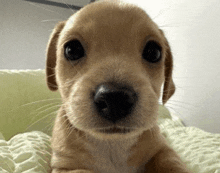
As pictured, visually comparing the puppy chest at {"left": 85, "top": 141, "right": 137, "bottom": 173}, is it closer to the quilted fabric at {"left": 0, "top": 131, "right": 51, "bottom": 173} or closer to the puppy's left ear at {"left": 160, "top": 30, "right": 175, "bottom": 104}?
the quilted fabric at {"left": 0, "top": 131, "right": 51, "bottom": 173}

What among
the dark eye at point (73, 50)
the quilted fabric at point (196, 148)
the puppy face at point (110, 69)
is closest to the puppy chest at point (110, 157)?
the puppy face at point (110, 69)

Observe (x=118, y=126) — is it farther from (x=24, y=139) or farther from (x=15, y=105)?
(x=15, y=105)

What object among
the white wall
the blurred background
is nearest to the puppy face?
the blurred background

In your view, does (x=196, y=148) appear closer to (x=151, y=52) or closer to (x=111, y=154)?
(x=111, y=154)

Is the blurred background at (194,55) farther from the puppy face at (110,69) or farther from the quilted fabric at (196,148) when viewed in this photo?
the puppy face at (110,69)

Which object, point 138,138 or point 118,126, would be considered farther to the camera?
point 138,138

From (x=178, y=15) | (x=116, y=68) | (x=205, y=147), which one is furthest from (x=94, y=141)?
(x=178, y=15)

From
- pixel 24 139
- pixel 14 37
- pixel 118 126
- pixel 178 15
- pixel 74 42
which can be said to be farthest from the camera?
pixel 14 37
